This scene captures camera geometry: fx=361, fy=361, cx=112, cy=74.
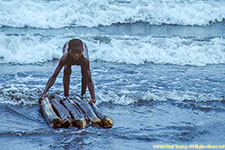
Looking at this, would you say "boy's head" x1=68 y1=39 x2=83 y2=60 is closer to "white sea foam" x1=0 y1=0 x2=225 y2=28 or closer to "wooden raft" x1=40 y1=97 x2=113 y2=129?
"wooden raft" x1=40 y1=97 x2=113 y2=129

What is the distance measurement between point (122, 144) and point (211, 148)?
1.12m

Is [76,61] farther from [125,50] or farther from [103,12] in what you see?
[103,12]

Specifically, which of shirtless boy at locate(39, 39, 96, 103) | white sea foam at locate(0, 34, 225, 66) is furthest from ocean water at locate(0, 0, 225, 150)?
shirtless boy at locate(39, 39, 96, 103)

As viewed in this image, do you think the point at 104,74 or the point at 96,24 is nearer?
the point at 104,74

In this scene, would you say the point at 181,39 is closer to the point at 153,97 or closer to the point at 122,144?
the point at 153,97

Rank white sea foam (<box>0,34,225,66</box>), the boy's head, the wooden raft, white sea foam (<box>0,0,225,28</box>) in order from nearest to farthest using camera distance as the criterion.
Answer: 1. the wooden raft
2. the boy's head
3. white sea foam (<box>0,34,225,66</box>)
4. white sea foam (<box>0,0,225,28</box>)

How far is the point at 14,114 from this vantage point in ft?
18.2

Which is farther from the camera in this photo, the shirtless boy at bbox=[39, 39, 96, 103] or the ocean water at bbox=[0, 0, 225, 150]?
the shirtless boy at bbox=[39, 39, 96, 103]

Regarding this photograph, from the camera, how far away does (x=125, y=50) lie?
37.1 feet

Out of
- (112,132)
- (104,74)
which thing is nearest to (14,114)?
(112,132)

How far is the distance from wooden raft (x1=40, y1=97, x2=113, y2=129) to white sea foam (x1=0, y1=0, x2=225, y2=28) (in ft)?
28.8

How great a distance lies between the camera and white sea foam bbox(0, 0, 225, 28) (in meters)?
13.6

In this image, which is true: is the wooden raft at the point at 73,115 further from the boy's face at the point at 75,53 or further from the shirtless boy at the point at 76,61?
the boy's face at the point at 75,53

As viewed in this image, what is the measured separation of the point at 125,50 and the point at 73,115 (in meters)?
6.74
